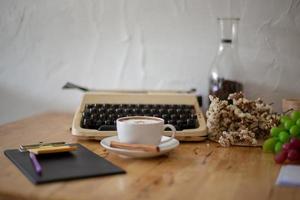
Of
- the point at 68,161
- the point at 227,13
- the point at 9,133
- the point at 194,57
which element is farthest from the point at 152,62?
the point at 68,161

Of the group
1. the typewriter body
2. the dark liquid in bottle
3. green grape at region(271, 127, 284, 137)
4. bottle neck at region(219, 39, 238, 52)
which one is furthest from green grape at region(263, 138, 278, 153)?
bottle neck at region(219, 39, 238, 52)

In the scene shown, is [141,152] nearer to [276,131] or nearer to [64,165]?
[64,165]

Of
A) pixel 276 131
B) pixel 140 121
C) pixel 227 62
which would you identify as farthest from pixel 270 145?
pixel 227 62

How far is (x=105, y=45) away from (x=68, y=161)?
2.41 ft

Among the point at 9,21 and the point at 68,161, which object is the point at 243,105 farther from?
the point at 9,21

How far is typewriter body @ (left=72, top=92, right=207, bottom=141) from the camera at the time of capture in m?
1.08

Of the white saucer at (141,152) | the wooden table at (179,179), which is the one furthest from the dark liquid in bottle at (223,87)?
the white saucer at (141,152)

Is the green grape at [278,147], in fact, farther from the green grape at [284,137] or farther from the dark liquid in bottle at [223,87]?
the dark liquid in bottle at [223,87]

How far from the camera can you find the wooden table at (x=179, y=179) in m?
0.69

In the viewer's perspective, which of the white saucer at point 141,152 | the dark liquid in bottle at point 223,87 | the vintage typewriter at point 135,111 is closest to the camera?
the white saucer at point 141,152

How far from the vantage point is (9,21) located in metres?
1.63

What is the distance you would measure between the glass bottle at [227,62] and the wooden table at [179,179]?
32cm

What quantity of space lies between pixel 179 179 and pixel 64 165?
0.22m

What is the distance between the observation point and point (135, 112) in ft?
3.85
